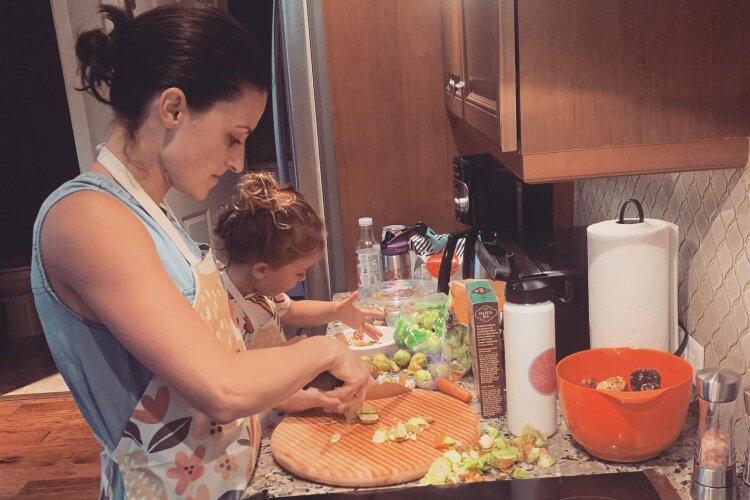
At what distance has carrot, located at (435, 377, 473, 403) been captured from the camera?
1403 mm

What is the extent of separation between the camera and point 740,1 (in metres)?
1.05

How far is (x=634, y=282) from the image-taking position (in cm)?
122

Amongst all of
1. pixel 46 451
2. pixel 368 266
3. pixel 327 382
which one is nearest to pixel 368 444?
pixel 327 382

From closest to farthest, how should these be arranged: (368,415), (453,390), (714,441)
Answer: (714,441) < (368,415) < (453,390)

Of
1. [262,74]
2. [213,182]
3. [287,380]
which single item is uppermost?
[262,74]

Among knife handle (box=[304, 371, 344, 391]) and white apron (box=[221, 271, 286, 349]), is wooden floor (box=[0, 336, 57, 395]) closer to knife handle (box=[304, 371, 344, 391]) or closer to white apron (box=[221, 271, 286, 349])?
white apron (box=[221, 271, 286, 349])

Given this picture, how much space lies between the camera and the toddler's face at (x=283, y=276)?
167cm

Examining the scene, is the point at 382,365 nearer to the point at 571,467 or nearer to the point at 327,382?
the point at 327,382

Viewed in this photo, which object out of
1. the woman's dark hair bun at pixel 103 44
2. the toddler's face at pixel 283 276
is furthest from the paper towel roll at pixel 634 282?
the woman's dark hair bun at pixel 103 44

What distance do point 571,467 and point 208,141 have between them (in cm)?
75

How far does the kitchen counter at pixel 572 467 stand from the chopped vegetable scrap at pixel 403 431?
0.11 meters

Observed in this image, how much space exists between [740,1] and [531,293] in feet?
1.72

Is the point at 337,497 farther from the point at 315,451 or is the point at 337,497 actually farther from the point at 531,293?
the point at 531,293

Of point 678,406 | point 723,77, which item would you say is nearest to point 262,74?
point 723,77
